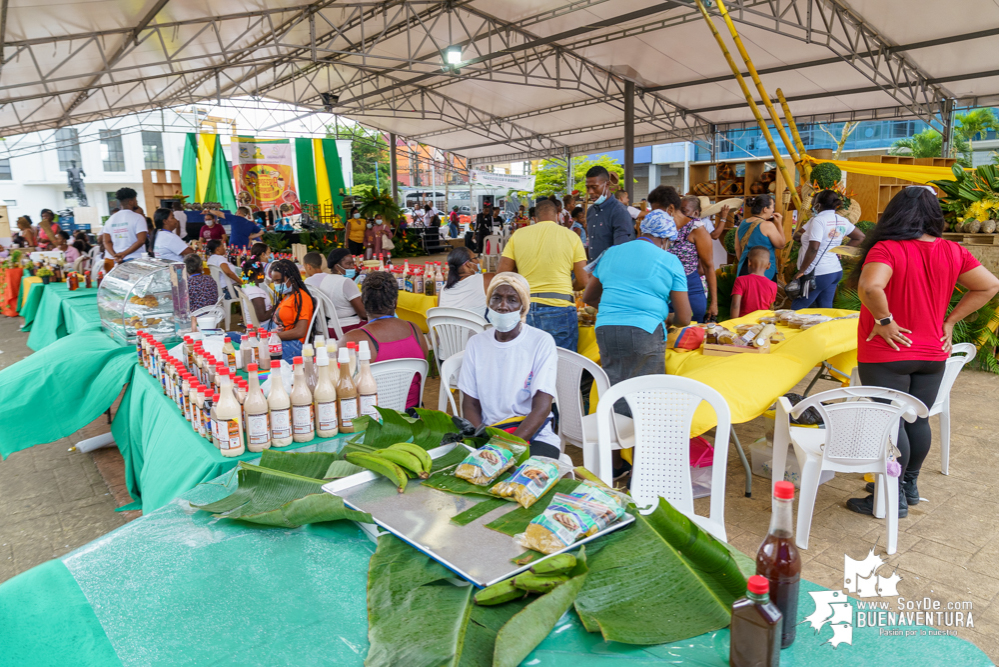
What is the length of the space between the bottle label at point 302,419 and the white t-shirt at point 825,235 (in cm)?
413

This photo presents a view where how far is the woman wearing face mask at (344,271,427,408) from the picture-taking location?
10.7 feet

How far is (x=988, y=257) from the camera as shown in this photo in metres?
5.63

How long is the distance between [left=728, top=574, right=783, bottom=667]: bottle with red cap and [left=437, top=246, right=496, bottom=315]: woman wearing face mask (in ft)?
13.4

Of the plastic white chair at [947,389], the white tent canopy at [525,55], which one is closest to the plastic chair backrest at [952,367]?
the plastic white chair at [947,389]

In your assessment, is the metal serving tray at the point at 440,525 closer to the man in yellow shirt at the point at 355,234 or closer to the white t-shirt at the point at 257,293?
the white t-shirt at the point at 257,293

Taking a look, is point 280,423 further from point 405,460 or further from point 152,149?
point 152,149

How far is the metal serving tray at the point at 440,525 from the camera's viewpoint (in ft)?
4.09

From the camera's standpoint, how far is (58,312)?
607 cm

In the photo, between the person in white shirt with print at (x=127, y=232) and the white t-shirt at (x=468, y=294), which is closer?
the white t-shirt at (x=468, y=294)

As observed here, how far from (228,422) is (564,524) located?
1.24 meters

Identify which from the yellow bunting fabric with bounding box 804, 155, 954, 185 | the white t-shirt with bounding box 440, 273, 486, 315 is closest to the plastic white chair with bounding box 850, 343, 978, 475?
the white t-shirt with bounding box 440, 273, 486, 315

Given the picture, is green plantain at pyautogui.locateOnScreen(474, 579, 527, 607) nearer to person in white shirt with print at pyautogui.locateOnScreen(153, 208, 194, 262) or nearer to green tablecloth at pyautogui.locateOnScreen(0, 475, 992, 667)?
green tablecloth at pyautogui.locateOnScreen(0, 475, 992, 667)

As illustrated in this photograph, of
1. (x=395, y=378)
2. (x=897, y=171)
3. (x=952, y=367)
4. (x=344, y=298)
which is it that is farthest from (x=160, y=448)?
(x=897, y=171)

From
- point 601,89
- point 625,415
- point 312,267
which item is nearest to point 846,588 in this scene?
point 625,415
